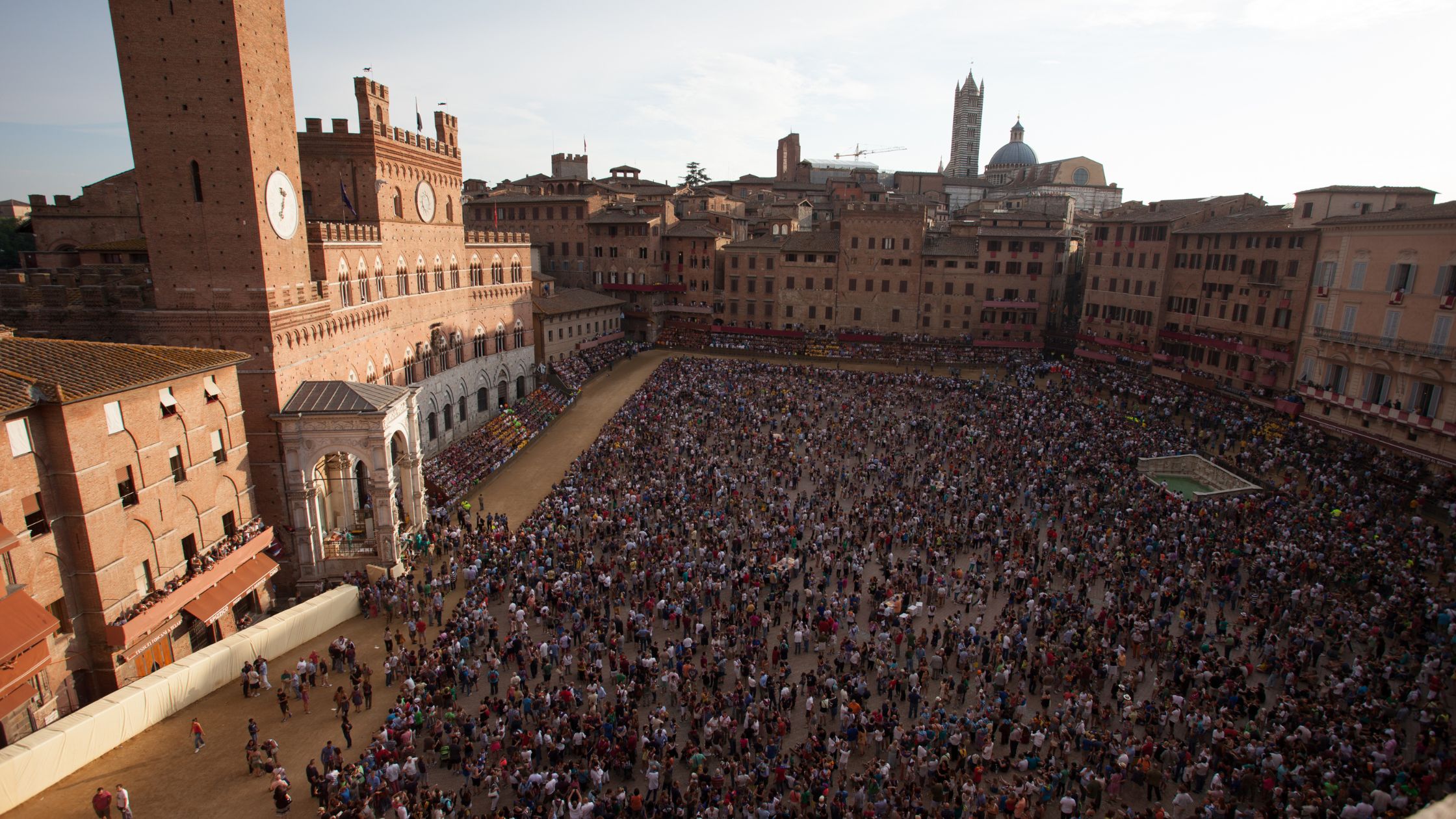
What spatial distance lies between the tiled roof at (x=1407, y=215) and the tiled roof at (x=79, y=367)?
4952 centimetres

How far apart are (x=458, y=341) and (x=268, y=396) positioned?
1800 centimetres

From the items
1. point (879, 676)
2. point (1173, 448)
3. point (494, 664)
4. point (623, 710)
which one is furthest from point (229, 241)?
point (1173, 448)

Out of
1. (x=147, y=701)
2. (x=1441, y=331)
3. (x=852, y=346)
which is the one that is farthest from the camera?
(x=852, y=346)

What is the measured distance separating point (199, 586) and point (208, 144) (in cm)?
1424

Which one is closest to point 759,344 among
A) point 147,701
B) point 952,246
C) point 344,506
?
point 952,246

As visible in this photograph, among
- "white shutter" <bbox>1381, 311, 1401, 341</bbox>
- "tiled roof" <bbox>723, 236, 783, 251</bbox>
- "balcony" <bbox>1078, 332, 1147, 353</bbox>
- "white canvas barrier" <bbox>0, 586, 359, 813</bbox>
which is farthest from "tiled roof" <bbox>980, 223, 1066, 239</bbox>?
"white canvas barrier" <bbox>0, 586, 359, 813</bbox>

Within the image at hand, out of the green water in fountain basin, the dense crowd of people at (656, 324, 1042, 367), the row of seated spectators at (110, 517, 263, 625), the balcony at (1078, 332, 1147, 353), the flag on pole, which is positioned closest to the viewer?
the row of seated spectators at (110, 517, 263, 625)

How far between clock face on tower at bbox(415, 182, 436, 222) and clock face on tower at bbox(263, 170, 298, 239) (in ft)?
38.0

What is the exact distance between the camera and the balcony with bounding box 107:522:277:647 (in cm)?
1972

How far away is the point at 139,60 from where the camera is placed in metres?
24.3

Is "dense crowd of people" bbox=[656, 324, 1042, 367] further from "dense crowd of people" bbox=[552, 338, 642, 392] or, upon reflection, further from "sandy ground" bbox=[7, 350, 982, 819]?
"sandy ground" bbox=[7, 350, 982, 819]

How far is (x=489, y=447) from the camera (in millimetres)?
39875

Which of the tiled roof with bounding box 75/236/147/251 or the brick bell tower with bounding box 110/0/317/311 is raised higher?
the brick bell tower with bounding box 110/0/317/311

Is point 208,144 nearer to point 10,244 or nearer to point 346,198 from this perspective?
point 346,198
